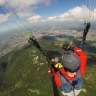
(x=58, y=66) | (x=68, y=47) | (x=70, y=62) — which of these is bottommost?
(x=68, y=47)

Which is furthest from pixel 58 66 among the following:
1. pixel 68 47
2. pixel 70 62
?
pixel 68 47

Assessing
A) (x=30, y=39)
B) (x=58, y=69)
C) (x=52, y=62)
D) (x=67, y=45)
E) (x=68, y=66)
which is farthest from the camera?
(x=30, y=39)

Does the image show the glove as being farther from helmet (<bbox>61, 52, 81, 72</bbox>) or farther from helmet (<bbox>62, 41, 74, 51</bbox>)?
helmet (<bbox>62, 41, 74, 51</bbox>)

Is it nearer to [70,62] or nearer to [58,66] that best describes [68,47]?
[58,66]

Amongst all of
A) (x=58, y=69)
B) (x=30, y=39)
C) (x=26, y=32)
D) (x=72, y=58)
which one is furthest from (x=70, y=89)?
(x=26, y=32)

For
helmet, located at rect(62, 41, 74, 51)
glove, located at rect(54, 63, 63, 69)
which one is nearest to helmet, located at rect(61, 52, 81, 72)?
glove, located at rect(54, 63, 63, 69)

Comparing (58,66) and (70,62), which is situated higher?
(70,62)

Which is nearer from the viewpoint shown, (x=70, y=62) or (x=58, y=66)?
(x=70, y=62)

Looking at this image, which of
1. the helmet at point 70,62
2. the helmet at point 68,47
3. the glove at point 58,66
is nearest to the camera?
the helmet at point 70,62

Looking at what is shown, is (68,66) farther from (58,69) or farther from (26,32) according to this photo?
(26,32)

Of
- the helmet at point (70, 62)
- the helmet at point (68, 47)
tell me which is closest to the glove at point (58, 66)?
the helmet at point (70, 62)

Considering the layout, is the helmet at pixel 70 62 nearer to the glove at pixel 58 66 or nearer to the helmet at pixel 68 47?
the glove at pixel 58 66
